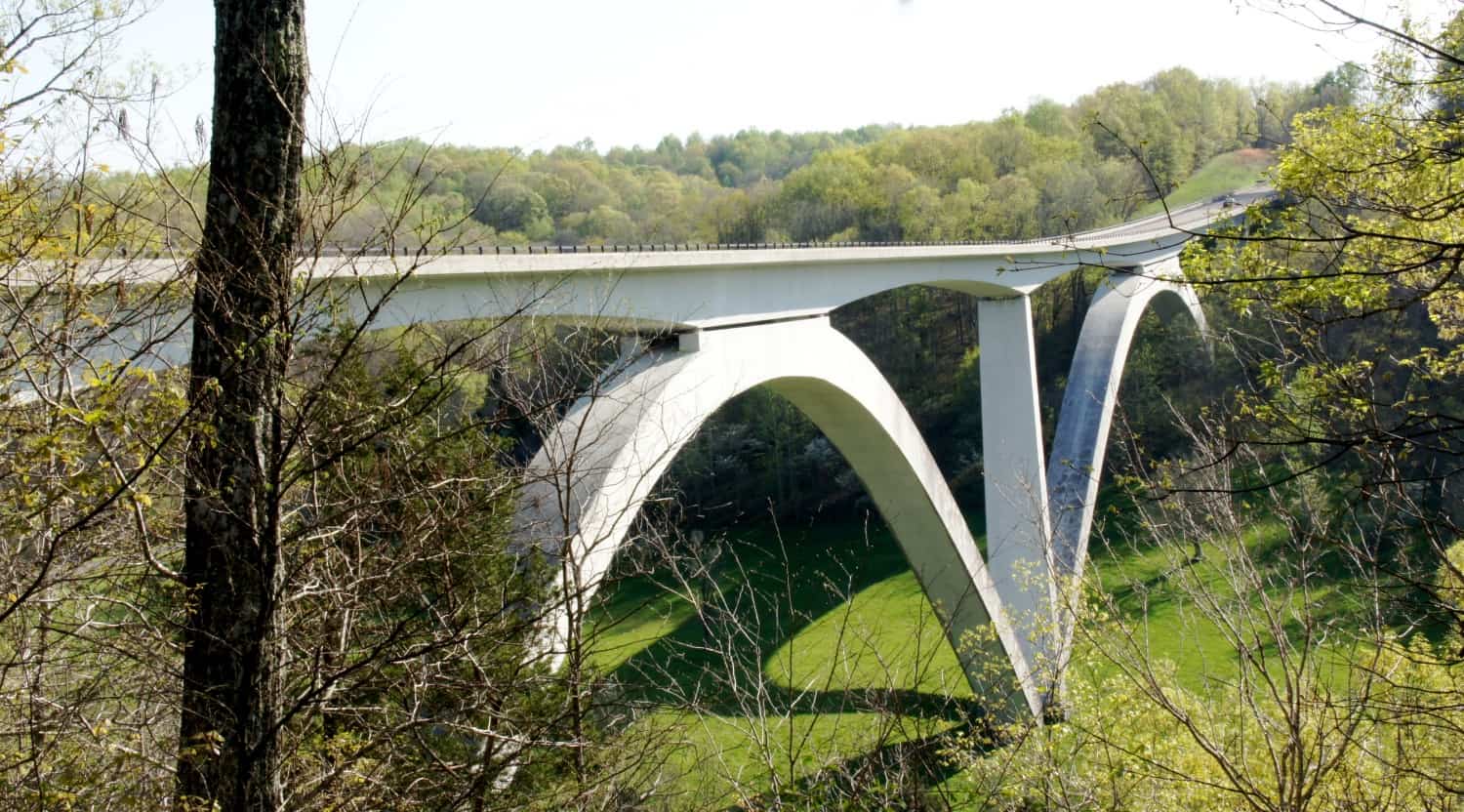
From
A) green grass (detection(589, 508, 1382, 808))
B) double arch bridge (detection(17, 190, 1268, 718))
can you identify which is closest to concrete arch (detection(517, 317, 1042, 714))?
double arch bridge (detection(17, 190, 1268, 718))

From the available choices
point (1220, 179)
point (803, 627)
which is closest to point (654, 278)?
point (803, 627)

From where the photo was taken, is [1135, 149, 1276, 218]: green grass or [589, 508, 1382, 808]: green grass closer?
[589, 508, 1382, 808]: green grass

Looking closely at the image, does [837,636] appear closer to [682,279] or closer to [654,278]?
[682,279]

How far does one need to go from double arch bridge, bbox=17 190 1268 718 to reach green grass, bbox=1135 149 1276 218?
37.6 feet

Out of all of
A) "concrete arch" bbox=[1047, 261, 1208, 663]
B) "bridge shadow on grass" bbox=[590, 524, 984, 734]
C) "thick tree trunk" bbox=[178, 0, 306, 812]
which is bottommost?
"bridge shadow on grass" bbox=[590, 524, 984, 734]

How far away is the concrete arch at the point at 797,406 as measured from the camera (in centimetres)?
848

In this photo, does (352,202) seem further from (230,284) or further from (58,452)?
(58,452)

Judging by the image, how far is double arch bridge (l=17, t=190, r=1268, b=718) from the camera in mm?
7902

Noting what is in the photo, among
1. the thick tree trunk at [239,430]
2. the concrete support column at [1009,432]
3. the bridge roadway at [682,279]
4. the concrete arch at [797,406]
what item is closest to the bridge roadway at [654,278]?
the bridge roadway at [682,279]

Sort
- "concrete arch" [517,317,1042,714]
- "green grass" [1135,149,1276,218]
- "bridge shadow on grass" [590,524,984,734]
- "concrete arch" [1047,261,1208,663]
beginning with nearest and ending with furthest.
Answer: "concrete arch" [517,317,1042,714] < "bridge shadow on grass" [590,524,984,734] < "concrete arch" [1047,261,1208,663] < "green grass" [1135,149,1276,218]

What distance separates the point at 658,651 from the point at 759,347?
11516 millimetres

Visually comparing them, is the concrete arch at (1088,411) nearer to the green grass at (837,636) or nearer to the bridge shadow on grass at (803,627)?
the green grass at (837,636)

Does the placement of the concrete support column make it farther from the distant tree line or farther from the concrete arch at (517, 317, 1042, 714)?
the distant tree line

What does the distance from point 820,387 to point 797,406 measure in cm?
70
